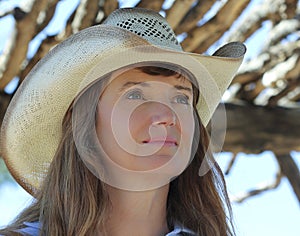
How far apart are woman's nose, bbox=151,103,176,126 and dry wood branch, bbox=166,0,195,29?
1.14 m

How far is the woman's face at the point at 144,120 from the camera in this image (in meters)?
1.77

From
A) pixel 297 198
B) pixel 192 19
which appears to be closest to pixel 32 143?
pixel 192 19

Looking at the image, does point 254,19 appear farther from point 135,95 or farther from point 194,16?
point 135,95

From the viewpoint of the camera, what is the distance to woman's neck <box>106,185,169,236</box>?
1.86 metres

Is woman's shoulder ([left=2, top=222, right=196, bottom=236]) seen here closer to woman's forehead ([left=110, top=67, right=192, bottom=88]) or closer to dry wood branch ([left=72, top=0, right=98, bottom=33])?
woman's forehead ([left=110, top=67, right=192, bottom=88])

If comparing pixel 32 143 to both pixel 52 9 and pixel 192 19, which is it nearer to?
pixel 52 9

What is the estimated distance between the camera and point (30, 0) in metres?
2.76

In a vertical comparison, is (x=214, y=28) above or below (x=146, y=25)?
above

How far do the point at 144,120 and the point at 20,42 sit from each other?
119cm

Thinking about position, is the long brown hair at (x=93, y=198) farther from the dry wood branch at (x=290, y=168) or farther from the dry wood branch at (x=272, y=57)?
the dry wood branch at (x=290, y=168)

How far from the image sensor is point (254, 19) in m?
3.21

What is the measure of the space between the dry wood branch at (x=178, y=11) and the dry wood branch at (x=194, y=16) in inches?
1.4

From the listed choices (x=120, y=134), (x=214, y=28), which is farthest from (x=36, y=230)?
(x=214, y=28)

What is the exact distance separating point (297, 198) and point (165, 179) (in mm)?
1747
